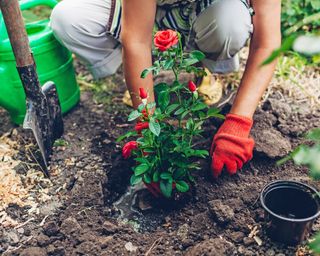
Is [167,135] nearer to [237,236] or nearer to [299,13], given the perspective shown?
[237,236]

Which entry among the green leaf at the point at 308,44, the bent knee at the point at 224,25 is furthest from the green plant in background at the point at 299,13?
the green leaf at the point at 308,44

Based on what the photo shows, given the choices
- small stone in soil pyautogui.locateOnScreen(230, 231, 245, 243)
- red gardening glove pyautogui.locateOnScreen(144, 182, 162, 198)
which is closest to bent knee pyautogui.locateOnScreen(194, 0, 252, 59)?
red gardening glove pyautogui.locateOnScreen(144, 182, 162, 198)

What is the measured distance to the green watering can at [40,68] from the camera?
7.36ft

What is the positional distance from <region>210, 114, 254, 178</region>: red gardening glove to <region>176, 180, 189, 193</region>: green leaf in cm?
15

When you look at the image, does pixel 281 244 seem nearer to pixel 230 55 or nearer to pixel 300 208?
pixel 300 208

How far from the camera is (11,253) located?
1.76 metres

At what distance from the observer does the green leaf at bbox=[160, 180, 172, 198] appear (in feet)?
5.77

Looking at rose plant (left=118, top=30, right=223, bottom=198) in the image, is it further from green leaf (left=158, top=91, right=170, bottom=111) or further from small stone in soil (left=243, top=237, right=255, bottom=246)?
small stone in soil (left=243, top=237, right=255, bottom=246)

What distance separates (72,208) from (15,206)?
0.23 m

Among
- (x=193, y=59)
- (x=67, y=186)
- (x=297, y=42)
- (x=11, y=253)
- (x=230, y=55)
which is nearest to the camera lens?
(x=297, y=42)

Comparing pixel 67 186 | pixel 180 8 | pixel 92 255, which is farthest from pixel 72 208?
pixel 180 8

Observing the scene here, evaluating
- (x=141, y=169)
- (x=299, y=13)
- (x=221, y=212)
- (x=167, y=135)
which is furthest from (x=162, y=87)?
(x=299, y=13)

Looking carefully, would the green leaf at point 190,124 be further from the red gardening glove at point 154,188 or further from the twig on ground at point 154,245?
the twig on ground at point 154,245

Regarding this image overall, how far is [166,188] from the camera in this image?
1.77 m
